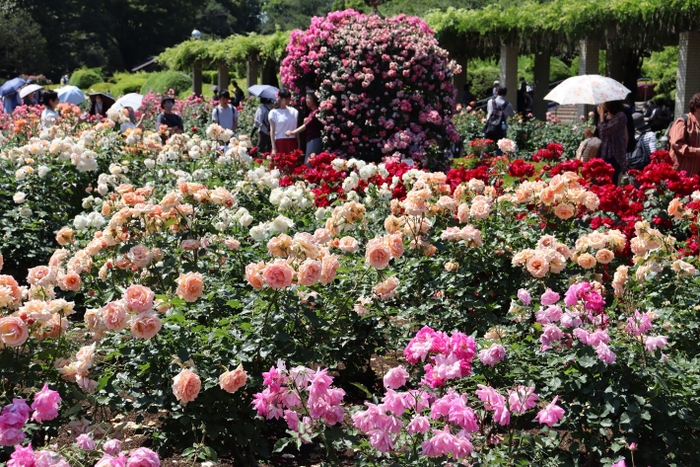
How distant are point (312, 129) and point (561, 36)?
8.91 m

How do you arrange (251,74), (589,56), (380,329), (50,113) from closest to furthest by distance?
1. (380,329)
2. (50,113)
3. (589,56)
4. (251,74)

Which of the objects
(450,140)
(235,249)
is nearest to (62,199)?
(235,249)

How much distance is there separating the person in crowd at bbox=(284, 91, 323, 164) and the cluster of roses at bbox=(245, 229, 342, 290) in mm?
6117

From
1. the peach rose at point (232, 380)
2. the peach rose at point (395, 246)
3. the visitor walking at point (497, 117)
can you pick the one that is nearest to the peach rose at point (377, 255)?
the peach rose at point (395, 246)

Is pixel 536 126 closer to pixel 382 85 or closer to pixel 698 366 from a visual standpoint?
pixel 382 85

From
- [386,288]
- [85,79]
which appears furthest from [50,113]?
[85,79]

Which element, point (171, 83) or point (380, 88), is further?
point (171, 83)

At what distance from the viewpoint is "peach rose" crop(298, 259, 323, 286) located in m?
2.74

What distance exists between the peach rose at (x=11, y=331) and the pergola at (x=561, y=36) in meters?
12.7

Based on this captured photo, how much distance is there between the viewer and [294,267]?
298 centimetres

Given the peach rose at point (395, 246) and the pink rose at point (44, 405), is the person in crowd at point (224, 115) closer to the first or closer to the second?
the peach rose at point (395, 246)

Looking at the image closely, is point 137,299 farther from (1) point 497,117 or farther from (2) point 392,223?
(1) point 497,117

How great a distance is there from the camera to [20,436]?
7.12ft

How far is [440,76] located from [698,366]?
692 cm
